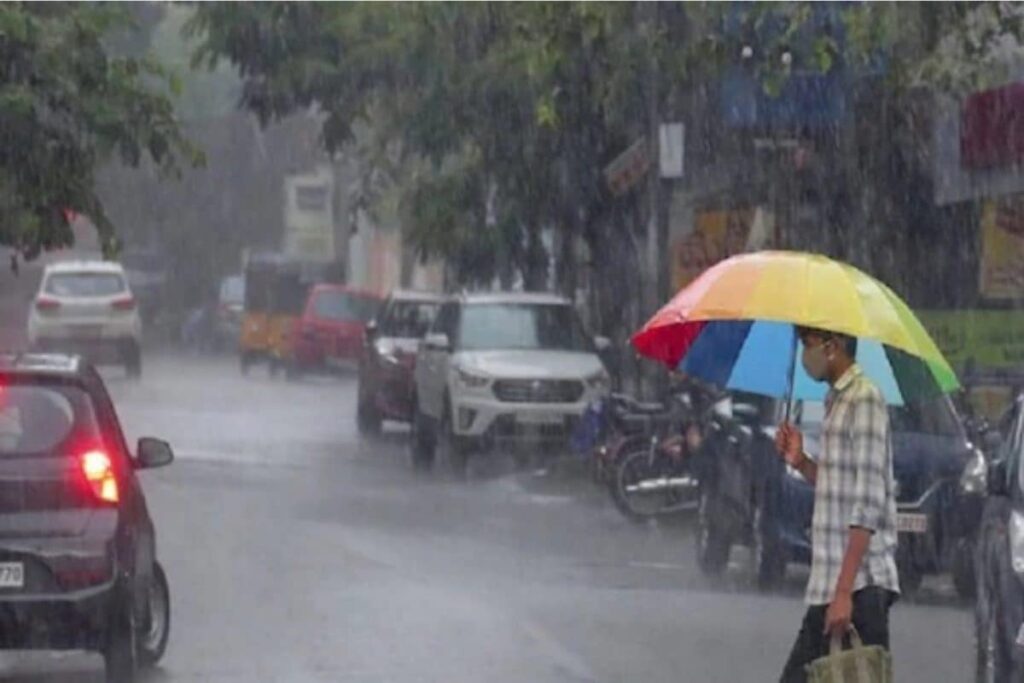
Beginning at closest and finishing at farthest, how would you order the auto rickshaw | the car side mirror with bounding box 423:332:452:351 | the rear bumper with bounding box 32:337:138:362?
the car side mirror with bounding box 423:332:452:351 → the rear bumper with bounding box 32:337:138:362 → the auto rickshaw

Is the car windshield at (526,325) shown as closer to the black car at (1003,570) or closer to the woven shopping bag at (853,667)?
the black car at (1003,570)

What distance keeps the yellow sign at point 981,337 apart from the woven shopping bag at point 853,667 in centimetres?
1525

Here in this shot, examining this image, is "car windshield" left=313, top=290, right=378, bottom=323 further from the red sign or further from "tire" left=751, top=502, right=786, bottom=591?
"tire" left=751, top=502, right=786, bottom=591

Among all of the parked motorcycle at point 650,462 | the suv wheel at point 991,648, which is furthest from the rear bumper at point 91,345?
the suv wheel at point 991,648

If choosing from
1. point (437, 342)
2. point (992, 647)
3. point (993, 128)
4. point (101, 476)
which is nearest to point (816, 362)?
point (992, 647)

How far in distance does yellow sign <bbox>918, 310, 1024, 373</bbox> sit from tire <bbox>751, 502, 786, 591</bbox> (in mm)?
6606

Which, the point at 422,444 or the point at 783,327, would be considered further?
the point at 422,444

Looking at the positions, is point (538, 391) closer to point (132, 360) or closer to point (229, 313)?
point (132, 360)

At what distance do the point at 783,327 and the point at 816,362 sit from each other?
126 cm

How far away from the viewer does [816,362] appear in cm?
891

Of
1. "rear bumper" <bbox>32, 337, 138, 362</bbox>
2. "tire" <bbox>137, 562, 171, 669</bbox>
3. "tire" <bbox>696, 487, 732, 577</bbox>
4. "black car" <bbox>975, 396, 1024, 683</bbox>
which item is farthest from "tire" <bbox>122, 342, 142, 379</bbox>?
"black car" <bbox>975, 396, 1024, 683</bbox>

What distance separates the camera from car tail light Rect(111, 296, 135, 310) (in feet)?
142

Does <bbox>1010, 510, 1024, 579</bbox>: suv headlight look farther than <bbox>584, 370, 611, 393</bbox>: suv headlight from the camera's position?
No

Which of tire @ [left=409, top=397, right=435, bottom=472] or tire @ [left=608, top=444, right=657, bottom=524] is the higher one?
tire @ [left=608, top=444, right=657, bottom=524]
